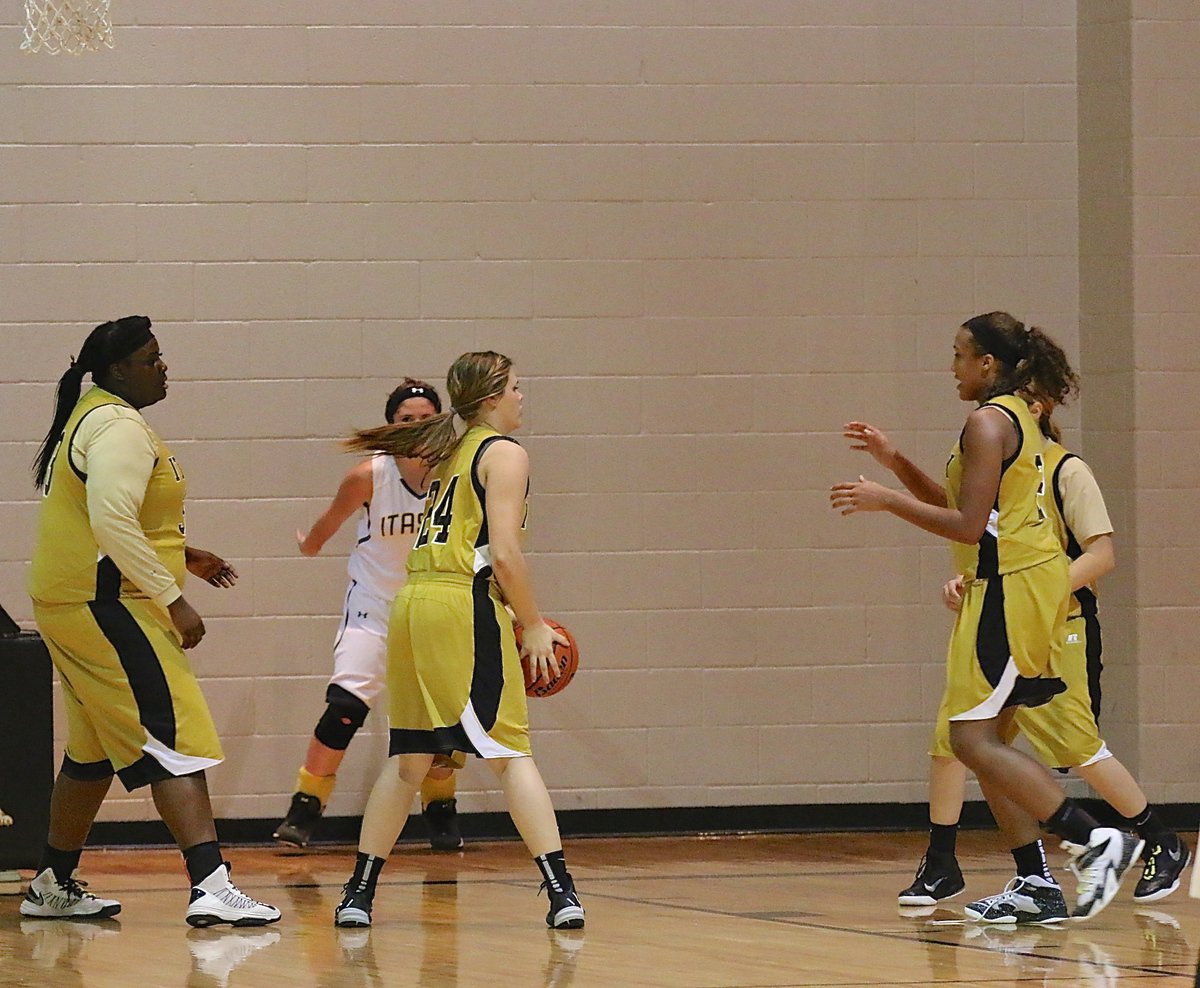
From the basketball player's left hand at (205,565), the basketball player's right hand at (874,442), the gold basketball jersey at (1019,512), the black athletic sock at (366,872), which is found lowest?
the black athletic sock at (366,872)

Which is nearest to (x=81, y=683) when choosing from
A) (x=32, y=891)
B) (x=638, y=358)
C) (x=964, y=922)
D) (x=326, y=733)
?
(x=32, y=891)

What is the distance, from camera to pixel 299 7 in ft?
25.5

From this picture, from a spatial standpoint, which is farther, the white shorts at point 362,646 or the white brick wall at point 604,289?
the white brick wall at point 604,289

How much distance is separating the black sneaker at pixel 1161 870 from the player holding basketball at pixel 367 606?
2710 millimetres

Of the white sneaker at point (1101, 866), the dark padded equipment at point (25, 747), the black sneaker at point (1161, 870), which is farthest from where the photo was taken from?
the dark padded equipment at point (25, 747)

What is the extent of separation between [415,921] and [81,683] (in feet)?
3.94

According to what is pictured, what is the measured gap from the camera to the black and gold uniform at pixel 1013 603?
17.8ft

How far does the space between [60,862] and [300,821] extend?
1707 mm

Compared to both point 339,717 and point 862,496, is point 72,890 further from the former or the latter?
point 862,496

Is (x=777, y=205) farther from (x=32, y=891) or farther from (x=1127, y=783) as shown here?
(x=32, y=891)

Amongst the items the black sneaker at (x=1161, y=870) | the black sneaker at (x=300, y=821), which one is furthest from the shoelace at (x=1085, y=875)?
the black sneaker at (x=300, y=821)

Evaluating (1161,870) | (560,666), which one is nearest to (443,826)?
(560,666)

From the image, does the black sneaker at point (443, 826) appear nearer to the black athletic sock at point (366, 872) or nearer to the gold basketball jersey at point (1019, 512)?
the black athletic sock at point (366, 872)

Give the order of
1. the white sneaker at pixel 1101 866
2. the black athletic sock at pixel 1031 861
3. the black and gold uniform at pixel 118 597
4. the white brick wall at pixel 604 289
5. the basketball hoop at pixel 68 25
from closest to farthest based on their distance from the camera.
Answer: the white sneaker at pixel 1101 866, the black and gold uniform at pixel 118 597, the black athletic sock at pixel 1031 861, the basketball hoop at pixel 68 25, the white brick wall at pixel 604 289
